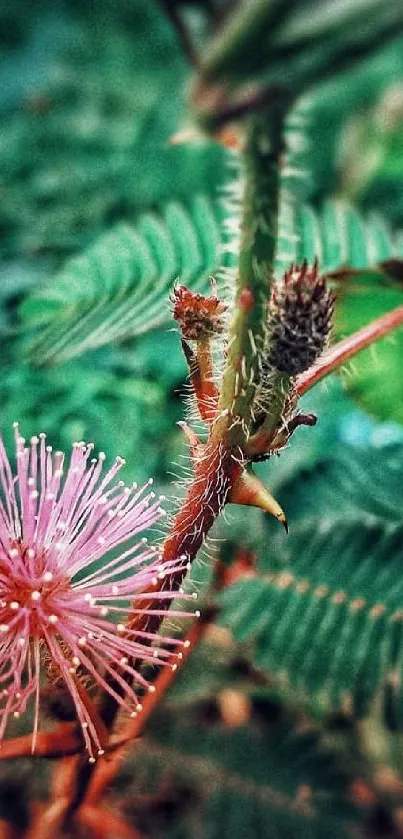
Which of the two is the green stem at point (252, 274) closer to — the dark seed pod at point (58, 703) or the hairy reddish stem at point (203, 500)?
the hairy reddish stem at point (203, 500)

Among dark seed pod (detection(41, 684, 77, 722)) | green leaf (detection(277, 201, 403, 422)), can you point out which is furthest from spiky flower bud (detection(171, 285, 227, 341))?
dark seed pod (detection(41, 684, 77, 722))

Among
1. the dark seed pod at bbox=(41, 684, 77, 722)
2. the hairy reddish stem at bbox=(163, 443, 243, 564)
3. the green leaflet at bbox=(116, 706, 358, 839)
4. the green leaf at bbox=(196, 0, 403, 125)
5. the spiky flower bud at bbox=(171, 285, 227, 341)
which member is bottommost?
the green leaflet at bbox=(116, 706, 358, 839)

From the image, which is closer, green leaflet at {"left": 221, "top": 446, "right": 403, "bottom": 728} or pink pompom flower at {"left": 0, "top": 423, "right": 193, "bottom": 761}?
pink pompom flower at {"left": 0, "top": 423, "right": 193, "bottom": 761}

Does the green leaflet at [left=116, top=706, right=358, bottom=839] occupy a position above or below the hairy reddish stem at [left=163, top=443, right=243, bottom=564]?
below

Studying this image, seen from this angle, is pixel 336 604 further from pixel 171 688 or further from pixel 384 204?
pixel 384 204

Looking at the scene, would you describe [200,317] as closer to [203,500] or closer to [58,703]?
[203,500]

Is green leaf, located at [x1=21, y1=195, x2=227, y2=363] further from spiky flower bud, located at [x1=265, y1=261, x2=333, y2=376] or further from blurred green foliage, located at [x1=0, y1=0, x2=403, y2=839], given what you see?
spiky flower bud, located at [x1=265, y1=261, x2=333, y2=376]

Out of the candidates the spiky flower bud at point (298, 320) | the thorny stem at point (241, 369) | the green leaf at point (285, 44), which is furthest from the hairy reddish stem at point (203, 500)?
the green leaf at point (285, 44)
